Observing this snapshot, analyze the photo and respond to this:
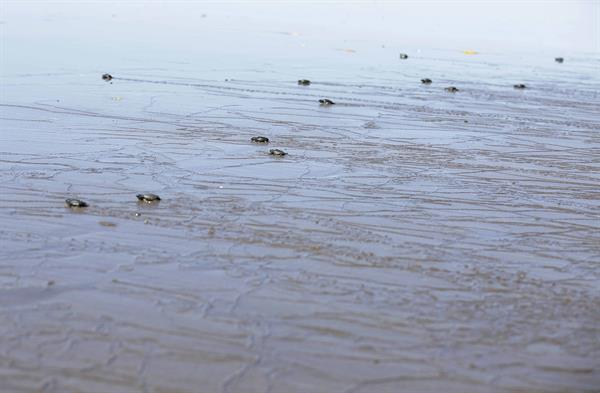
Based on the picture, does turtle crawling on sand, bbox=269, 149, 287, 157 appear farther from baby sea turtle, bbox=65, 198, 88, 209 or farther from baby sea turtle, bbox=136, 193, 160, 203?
baby sea turtle, bbox=65, 198, 88, 209

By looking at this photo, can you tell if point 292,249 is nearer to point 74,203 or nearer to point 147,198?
point 147,198

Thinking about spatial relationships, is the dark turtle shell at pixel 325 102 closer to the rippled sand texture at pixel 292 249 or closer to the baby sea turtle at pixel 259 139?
the rippled sand texture at pixel 292 249

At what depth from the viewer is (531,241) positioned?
1068 centimetres

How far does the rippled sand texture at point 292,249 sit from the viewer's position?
24.2 ft

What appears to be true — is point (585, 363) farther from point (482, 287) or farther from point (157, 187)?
point (157, 187)

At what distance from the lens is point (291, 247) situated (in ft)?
32.7

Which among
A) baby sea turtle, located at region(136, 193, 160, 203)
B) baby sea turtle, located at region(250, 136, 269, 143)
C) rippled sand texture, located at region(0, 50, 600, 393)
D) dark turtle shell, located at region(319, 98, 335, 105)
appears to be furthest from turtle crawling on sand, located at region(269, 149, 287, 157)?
dark turtle shell, located at region(319, 98, 335, 105)

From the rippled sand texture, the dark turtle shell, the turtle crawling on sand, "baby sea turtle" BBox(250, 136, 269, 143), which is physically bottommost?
the rippled sand texture

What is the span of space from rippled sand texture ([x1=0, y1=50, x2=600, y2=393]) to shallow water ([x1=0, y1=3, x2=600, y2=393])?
0.03 m

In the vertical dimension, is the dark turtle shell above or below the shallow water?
above

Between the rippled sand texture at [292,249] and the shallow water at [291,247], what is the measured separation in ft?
0.09

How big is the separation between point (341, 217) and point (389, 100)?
911cm

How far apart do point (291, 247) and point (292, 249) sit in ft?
0.19

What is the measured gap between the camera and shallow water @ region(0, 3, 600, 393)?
7398 mm
